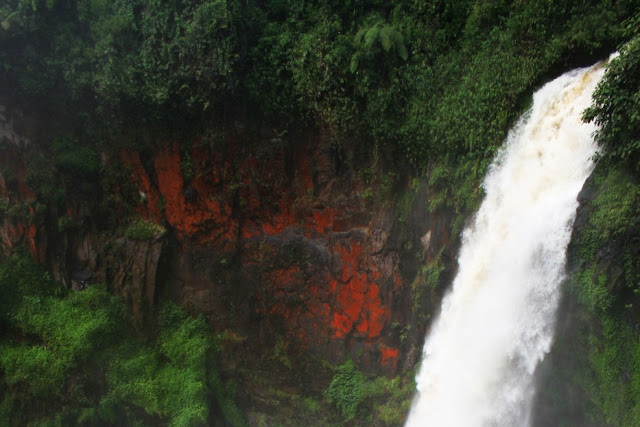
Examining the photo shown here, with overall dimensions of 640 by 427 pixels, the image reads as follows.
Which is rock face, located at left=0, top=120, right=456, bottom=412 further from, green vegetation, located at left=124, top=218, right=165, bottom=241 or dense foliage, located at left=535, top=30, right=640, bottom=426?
dense foliage, located at left=535, top=30, right=640, bottom=426

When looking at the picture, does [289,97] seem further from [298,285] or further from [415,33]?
[298,285]

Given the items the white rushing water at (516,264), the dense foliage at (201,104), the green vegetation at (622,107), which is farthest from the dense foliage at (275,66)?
the green vegetation at (622,107)

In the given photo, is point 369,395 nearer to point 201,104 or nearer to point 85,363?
point 85,363

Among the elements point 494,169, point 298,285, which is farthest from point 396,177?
point 298,285

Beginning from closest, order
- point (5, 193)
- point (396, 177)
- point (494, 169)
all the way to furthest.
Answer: point (494, 169)
point (396, 177)
point (5, 193)

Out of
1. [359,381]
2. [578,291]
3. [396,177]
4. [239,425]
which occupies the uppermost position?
[396,177]

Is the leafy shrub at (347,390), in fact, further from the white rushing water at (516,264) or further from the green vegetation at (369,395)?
the white rushing water at (516,264)

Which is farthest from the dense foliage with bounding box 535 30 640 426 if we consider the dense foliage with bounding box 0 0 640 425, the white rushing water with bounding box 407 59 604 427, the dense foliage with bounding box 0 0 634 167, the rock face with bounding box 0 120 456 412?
the rock face with bounding box 0 120 456 412
